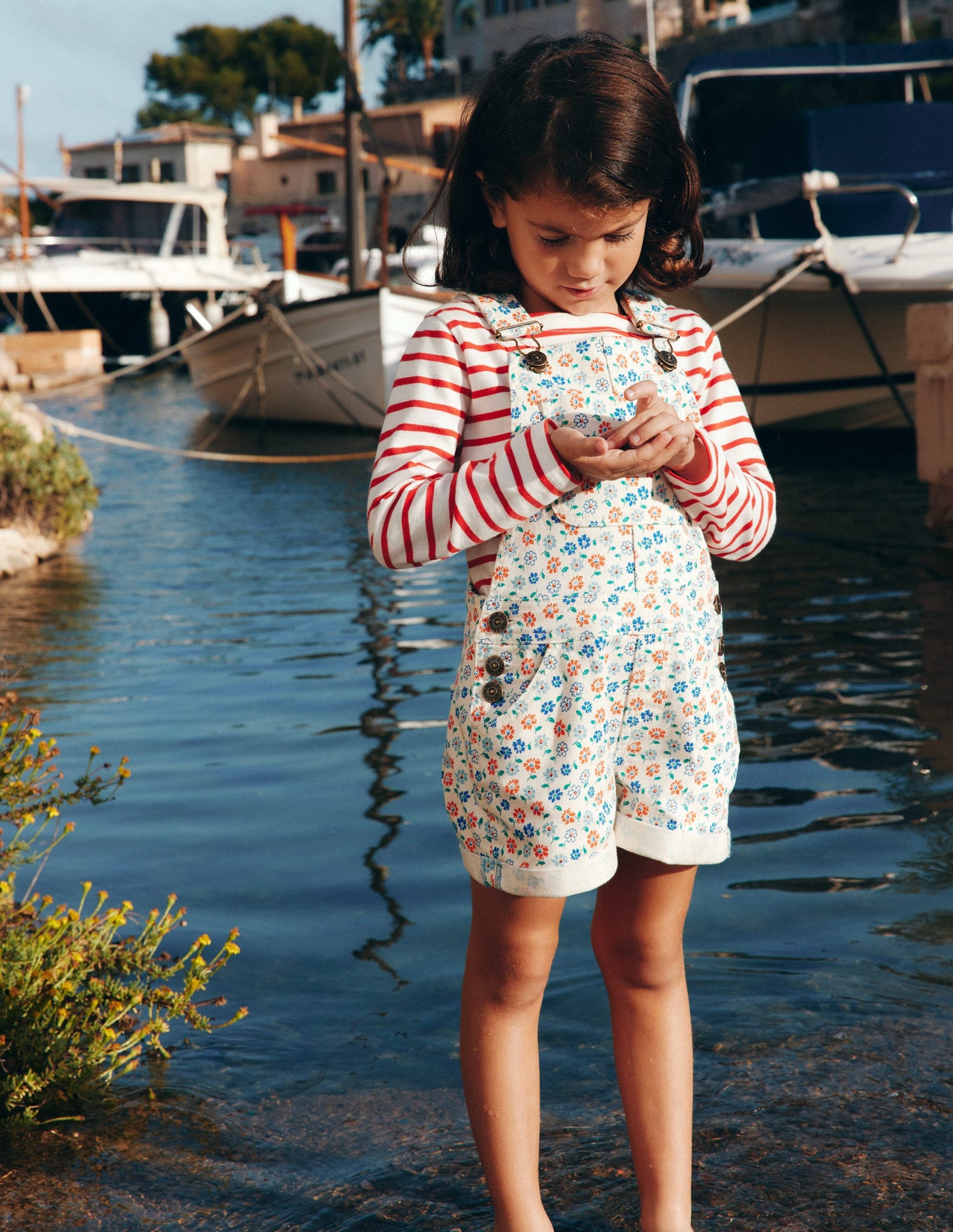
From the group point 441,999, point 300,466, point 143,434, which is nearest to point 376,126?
point 143,434

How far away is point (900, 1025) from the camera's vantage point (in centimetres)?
273

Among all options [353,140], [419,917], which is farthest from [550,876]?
[353,140]

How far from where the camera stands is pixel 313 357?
57.3 ft

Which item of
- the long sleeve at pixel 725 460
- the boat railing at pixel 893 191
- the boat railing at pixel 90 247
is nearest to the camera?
the long sleeve at pixel 725 460

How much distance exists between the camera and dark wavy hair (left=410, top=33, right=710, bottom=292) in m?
1.82

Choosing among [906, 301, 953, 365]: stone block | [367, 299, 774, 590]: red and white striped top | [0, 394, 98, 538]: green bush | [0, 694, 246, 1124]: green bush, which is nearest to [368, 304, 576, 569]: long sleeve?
[367, 299, 774, 590]: red and white striped top

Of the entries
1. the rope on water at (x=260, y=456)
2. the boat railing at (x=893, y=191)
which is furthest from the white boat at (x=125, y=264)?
Result: the boat railing at (x=893, y=191)

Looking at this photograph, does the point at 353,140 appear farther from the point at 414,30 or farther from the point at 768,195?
the point at 414,30

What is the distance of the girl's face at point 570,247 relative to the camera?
1.84 meters

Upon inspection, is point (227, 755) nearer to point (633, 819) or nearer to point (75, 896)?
point (75, 896)

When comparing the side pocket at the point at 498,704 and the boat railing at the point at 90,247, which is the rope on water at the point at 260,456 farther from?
the boat railing at the point at 90,247

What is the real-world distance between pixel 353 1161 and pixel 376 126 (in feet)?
177

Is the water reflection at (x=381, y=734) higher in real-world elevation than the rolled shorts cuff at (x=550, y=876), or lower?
lower

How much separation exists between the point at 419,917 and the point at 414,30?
72.8m
